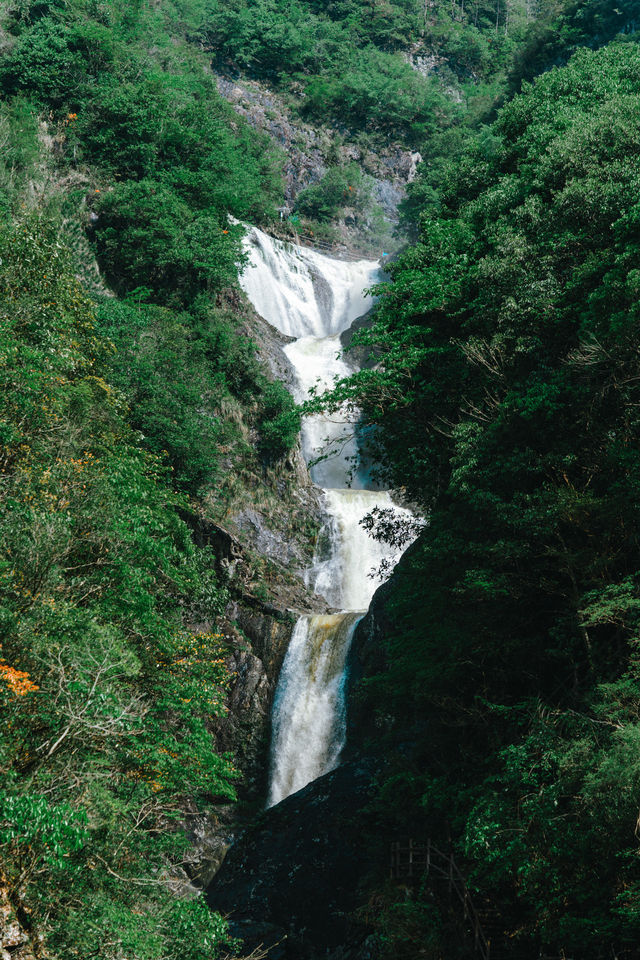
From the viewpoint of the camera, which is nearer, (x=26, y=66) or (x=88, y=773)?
(x=88, y=773)

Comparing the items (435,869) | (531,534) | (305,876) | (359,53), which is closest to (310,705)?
(305,876)

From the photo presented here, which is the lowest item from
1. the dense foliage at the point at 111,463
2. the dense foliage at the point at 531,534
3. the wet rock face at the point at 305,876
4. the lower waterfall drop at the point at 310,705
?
the lower waterfall drop at the point at 310,705

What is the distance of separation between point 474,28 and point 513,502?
234 feet

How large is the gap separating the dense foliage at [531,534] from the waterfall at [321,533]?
258 cm

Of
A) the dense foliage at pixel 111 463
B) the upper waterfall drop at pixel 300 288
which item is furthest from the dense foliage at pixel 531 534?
the upper waterfall drop at pixel 300 288

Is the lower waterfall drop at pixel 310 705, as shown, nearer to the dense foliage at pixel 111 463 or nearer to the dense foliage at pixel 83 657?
the dense foliage at pixel 111 463

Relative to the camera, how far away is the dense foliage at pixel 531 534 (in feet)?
24.7

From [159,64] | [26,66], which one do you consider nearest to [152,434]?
[26,66]

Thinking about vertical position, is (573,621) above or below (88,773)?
above

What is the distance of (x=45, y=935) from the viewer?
8133 millimetres

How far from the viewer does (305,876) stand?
13.2m

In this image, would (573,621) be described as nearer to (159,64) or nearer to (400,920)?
(400,920)

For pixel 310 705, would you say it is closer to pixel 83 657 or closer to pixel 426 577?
pixel 426 577

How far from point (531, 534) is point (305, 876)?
7950 millimetres
